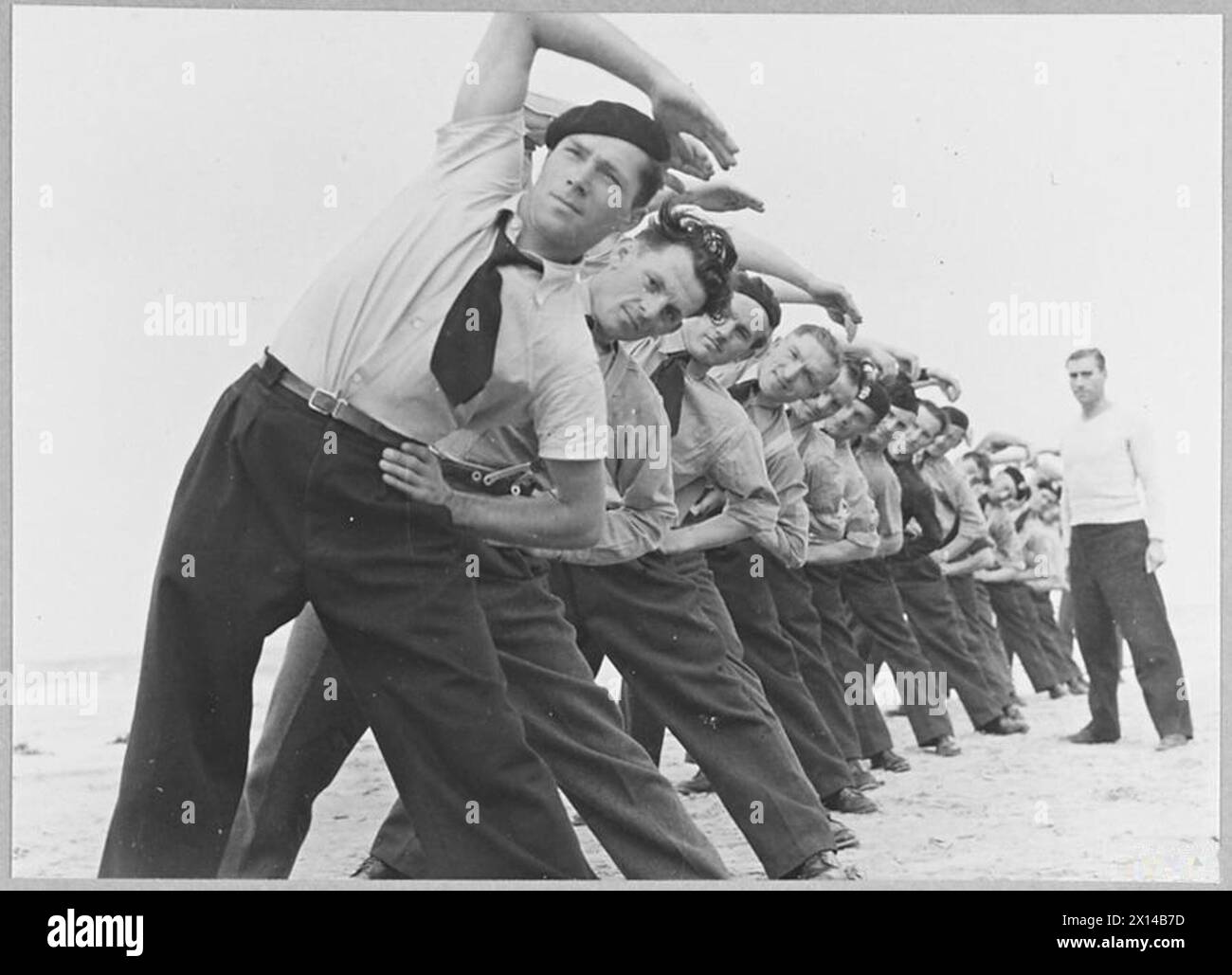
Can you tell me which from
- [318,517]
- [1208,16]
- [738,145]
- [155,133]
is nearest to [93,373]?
[155,133]

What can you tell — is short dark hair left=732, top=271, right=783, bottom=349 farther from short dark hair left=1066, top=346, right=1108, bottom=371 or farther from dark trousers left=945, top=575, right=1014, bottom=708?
dark trousers left=945, top=575, right=1014, bottom=708

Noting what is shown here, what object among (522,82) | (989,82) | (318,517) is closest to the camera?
(318,517)

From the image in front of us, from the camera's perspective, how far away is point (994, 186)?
4254 mm

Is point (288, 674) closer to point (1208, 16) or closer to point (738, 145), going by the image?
point (738, 145)

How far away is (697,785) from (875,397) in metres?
1.05

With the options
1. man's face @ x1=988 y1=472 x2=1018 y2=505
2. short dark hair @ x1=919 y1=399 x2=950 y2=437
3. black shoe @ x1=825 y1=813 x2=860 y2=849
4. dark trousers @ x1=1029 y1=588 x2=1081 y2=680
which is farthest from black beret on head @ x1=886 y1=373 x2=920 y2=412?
black shoe @ x1=825 y1=813 x2=860 y2=849

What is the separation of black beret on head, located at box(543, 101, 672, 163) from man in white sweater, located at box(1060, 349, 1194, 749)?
1.12m

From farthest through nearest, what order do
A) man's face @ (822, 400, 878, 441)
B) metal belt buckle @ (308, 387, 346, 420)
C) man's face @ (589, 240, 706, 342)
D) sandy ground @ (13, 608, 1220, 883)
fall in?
man's face @ (822, 400, 878, 441)
sandy ground @ (13, 608, 1220, 883)
man's face @ (589, 240, 706, 342)
metal belt buckle @ (308, 387, 346, 420)

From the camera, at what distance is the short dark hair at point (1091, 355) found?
4.28 metres

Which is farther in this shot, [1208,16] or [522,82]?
[1208,16]

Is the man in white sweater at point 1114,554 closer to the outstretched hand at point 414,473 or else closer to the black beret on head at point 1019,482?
the black beret on head at point 1019,482

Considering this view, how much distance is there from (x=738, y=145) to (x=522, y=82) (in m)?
0.53

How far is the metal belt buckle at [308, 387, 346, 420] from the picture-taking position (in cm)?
368

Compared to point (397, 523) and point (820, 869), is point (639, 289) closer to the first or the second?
point (397, 523)
